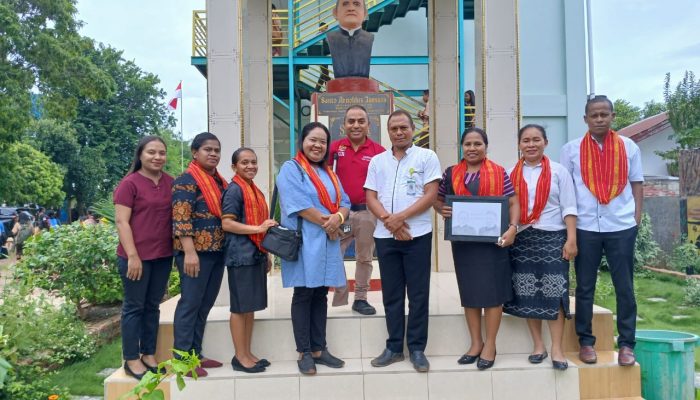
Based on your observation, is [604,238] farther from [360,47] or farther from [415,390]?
[360,47]

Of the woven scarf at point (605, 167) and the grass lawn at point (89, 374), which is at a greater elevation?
the woven scarf at point (605, 167)

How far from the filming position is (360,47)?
6395 millimetres

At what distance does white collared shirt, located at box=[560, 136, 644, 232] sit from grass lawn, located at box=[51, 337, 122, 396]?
3.82 m

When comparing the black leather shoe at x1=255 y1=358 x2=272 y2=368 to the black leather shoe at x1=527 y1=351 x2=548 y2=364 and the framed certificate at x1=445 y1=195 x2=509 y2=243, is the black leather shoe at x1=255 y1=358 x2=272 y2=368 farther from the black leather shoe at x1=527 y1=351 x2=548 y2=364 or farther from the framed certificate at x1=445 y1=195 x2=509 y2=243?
the black leather shoe at x1=527 y1=351 x2=548 y2=364

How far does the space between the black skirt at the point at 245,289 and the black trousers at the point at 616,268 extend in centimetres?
213

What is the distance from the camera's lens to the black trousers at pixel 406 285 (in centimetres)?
354

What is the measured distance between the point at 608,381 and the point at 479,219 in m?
1.43

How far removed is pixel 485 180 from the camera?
354 centimetres

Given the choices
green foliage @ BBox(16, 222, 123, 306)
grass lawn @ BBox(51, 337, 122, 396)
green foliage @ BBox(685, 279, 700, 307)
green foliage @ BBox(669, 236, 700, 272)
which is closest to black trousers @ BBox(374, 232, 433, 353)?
grass lawn @ BBox(51, 337, 122, 396)

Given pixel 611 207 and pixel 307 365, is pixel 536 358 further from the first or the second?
pixel 307 365

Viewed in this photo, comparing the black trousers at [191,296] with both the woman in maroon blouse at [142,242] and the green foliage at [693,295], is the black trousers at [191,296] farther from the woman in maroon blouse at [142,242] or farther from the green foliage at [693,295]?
the green foliage at [693,295]

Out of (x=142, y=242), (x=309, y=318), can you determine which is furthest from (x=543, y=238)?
(x=142, y=242)

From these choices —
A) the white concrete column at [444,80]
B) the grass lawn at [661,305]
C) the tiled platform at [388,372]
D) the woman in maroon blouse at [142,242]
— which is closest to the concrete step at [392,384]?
the tiled platform at [388,372]

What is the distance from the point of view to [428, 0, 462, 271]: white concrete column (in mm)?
6793
